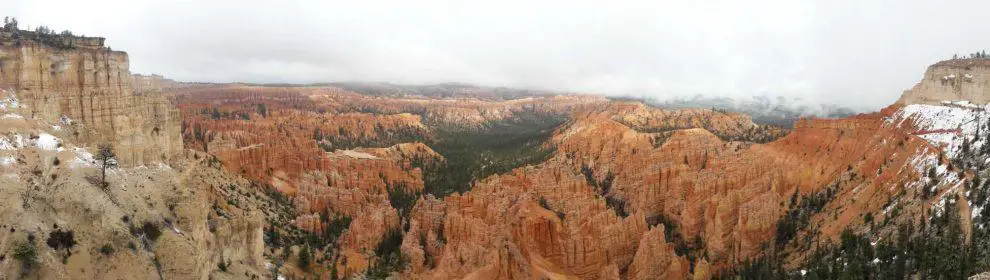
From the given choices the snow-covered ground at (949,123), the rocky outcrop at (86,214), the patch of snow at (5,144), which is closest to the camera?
the rocky outcrop at (86,214)

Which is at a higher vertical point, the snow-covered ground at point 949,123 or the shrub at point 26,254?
the snow-covered ground at point 949,123

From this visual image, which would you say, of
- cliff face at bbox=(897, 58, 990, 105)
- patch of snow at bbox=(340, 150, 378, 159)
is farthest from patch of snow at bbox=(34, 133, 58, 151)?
cliff face at bbox=(897, 58, 990, 105)

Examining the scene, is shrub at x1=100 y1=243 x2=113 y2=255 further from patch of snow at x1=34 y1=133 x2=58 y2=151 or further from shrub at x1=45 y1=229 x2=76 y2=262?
patch of snow at x1=34 y1=133 x2=58 y2=151

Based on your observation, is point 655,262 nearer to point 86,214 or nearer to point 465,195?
point 465,195

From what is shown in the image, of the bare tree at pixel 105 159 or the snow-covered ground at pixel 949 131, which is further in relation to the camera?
the snow-covered ground at pixel 949 131

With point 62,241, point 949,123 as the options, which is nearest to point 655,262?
point 949,123

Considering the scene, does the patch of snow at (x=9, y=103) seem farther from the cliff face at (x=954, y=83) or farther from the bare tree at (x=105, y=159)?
the cliff face at (x=954, y=83)

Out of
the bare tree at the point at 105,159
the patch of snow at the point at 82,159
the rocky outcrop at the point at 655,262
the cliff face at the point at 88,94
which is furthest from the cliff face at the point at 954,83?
the patch of snow at the point at 82,159
